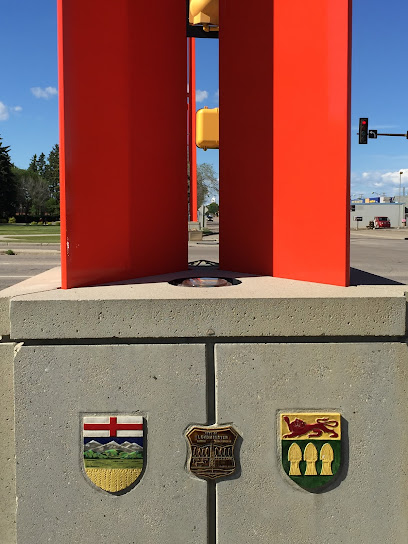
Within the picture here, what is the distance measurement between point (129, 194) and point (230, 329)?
Answer: 139cm

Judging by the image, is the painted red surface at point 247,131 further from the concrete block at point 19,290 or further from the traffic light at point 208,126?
the concrete block at point 19,290

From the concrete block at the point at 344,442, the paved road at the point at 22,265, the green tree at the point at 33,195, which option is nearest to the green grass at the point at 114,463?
the concrete block at the point at 344,442

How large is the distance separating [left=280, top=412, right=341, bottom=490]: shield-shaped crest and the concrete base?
46mm

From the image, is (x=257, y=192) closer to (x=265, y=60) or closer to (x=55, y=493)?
(x=265, y=60)

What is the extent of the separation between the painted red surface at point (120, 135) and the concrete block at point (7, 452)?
24.9 inches

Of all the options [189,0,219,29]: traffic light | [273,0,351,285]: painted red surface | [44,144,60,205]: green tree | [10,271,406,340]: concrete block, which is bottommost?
[10,271,406,340]: concrete block

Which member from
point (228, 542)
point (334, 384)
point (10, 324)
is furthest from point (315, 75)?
point (228, 542)

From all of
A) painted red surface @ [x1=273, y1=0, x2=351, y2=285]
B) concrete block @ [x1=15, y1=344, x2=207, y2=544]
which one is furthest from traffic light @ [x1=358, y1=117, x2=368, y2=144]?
concrete block @ [x1=15, y1=344, x2=207, y2=544]

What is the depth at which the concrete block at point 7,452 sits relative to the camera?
275 centimetres

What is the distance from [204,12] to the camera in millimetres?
4102

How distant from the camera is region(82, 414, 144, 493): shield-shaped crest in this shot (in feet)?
8.45

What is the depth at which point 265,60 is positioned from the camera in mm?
3535

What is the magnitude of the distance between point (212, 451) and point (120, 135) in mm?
2137

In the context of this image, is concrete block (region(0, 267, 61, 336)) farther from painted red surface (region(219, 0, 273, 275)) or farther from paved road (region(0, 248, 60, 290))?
paved road (region(0, 248, 60, 290))
